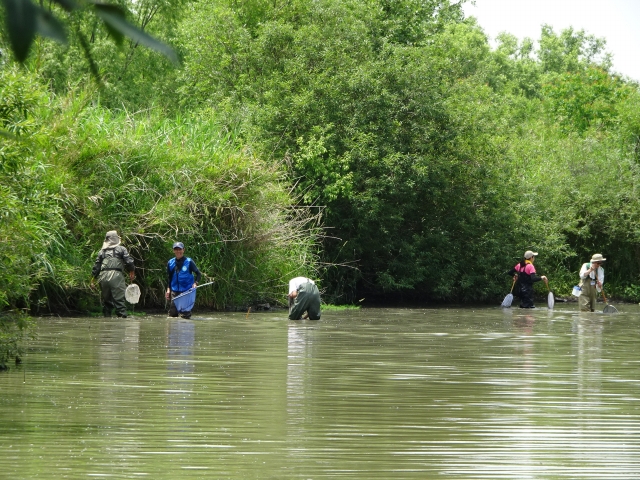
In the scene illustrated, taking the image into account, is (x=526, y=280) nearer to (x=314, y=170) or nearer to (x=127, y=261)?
(x=314, y=170)

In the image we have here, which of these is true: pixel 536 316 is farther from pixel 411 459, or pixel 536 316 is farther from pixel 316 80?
pixel 411 459

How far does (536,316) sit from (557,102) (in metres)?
43.6

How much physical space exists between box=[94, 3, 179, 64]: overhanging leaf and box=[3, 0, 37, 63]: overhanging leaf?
0.10 metres

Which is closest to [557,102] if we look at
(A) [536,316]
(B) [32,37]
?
(A) [536,316]

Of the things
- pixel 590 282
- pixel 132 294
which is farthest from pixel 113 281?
pixel 590 282

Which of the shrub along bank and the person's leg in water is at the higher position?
the shrub along bank

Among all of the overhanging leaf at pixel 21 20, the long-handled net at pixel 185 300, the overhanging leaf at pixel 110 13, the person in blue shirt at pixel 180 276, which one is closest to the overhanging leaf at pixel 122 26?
the overhanging leaf at pixel 110 13

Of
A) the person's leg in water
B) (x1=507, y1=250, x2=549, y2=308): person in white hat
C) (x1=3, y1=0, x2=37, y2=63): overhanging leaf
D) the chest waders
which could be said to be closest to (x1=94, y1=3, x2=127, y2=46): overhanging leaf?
(x1=3, y1=0, x2=37, y2=63): overhanging leaf

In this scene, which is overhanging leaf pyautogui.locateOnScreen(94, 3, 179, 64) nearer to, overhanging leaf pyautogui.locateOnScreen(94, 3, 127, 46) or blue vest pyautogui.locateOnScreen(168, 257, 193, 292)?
overhanging leaf pyautogui.locateOnScreen(94, 3, 127, 46)

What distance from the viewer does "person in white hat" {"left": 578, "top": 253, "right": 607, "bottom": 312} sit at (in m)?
29.0

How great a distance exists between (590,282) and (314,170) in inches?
305

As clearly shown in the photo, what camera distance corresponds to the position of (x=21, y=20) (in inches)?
75.5

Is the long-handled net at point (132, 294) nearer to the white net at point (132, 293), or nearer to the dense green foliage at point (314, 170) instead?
the white net at point (132, 293)

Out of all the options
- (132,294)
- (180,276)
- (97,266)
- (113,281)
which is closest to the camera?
(97,266)
